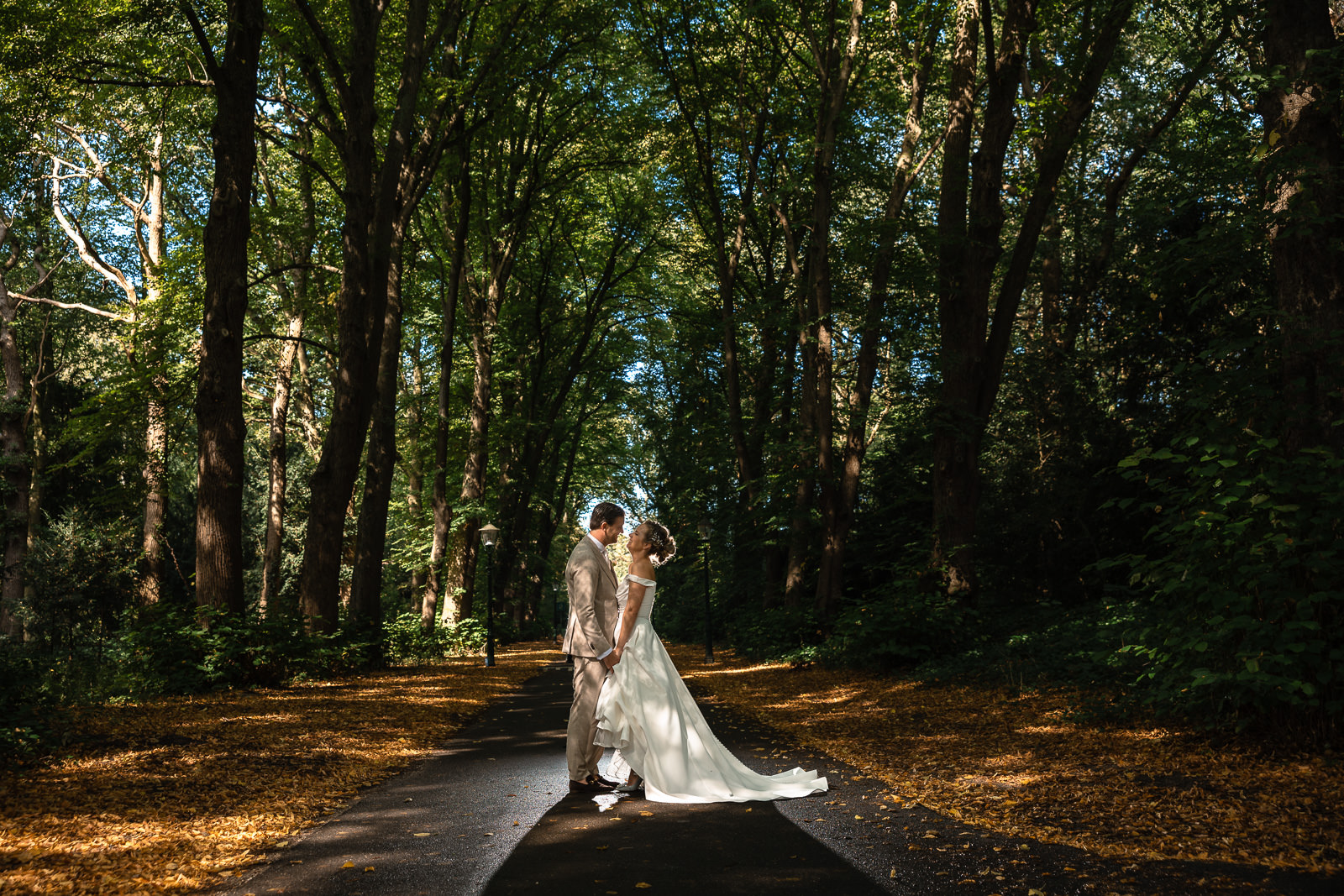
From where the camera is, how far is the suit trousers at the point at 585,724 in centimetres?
641

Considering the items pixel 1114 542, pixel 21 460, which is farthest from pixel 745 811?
pixel 21 460

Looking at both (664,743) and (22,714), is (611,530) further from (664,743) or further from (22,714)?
Result: (22,714)

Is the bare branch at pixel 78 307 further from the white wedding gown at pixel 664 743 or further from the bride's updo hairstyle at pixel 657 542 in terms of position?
the white wedding gown at pixel 664 743

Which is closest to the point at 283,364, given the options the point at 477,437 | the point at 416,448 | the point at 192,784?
the point at 477,437

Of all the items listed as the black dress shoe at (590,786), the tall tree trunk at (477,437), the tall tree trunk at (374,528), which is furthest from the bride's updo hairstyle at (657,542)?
the tall tree trunk at (477,437)

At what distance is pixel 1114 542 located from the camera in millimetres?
16297

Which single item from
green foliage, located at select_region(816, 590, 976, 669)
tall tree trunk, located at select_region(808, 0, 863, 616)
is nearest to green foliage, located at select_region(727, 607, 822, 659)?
tall tree trunk, located at select_region(808, 0, 863, 616)

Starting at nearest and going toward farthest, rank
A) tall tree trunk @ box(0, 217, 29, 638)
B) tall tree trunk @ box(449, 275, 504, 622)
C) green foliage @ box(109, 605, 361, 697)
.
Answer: green foliage @ box(109, 605, 361, 697) → tall tree trunk @ box(0, 217, 29, 638) → tall tree trunk @ box(449, 275, 504, 622)

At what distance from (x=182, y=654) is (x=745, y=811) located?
8.73m

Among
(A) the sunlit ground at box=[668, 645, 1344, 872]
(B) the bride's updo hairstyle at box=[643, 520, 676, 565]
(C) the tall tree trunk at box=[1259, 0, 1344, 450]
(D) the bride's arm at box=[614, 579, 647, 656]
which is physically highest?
(C) the tall tree trunk at box=[1259, 0, 1344, 450]

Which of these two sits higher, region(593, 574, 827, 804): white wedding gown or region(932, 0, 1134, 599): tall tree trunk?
region(932, 0, 1134, 599): tall tree trunk

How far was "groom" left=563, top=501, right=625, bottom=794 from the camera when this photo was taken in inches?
253

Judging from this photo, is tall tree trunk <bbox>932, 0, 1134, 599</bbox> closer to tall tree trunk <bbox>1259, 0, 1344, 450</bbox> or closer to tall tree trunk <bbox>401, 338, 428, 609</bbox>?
tall tree trunk <bbox>1259, 0, 1344, 450</bbox>

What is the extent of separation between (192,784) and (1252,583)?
7.76m
